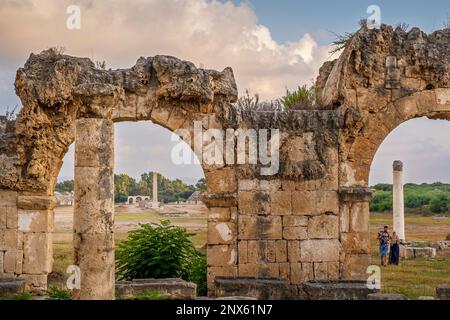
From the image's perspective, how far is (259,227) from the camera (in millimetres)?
10680

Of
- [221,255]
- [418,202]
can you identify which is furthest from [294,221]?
[418,202]

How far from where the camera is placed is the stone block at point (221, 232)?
10609 mm

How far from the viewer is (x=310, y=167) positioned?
35.5 feet

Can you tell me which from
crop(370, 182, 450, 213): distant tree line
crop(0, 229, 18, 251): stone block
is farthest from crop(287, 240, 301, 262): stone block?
crop(370, 182, 450, 213): distant tree line

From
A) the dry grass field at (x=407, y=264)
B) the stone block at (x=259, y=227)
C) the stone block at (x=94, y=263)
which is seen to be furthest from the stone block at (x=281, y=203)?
the stone block at (x=94, y=263)

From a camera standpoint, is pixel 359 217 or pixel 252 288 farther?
pixel 359 217

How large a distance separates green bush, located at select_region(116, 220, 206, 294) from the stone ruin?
107 centimetres

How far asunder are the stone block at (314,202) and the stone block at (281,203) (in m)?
0.09

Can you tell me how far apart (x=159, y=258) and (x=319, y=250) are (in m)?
2.93

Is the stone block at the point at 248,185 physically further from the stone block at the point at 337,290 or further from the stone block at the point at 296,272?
the stone block at the point at 337,290

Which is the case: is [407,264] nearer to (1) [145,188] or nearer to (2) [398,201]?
(2) [398,201]

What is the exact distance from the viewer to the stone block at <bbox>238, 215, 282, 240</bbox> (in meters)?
10.7

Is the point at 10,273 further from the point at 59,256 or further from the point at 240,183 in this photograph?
the point at 59,256

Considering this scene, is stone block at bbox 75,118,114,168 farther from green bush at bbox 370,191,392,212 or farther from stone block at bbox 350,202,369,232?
green bush at bbox 370,191,392,212
